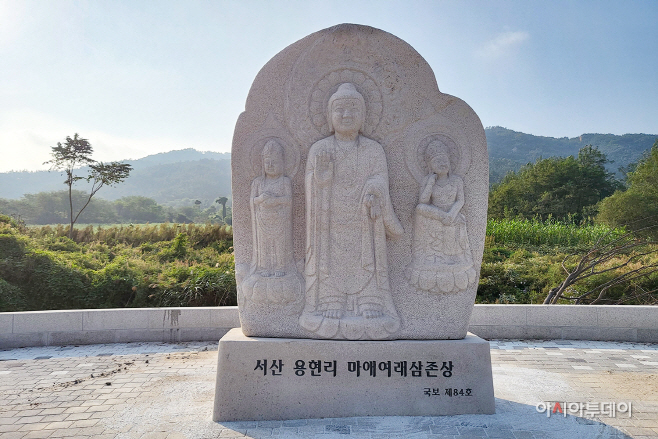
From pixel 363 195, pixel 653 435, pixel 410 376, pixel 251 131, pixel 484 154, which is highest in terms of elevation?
pixel 251 131

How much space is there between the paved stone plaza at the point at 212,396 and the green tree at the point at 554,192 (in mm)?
23389

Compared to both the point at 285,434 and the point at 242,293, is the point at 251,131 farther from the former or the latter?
the point at 285,434

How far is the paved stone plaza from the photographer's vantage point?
3.65 meters

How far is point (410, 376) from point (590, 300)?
6788 millimetres

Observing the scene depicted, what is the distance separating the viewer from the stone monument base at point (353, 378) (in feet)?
13.0

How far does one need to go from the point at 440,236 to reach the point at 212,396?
9.35ft

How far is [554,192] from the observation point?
1142 inches

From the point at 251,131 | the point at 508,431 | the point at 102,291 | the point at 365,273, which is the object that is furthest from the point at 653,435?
the point at 102,291

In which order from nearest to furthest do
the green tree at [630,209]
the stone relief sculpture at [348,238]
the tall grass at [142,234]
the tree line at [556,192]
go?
1. the stone relief sculpture at [348,238]
2. the tall grass at [142,234]
3. the green tree at [630,209]
4. the tree line at [556,192]

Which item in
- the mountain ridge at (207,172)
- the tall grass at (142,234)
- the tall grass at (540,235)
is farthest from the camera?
the mountain ridge at (207,172)

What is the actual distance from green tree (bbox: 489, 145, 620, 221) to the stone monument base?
25.3 m

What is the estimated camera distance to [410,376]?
4.03m

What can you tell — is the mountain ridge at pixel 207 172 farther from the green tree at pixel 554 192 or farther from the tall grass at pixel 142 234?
the tall grass at pixel 142 234

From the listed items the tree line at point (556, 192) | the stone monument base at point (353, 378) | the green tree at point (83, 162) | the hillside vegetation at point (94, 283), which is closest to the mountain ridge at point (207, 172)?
the tree line at point (556, 192)
